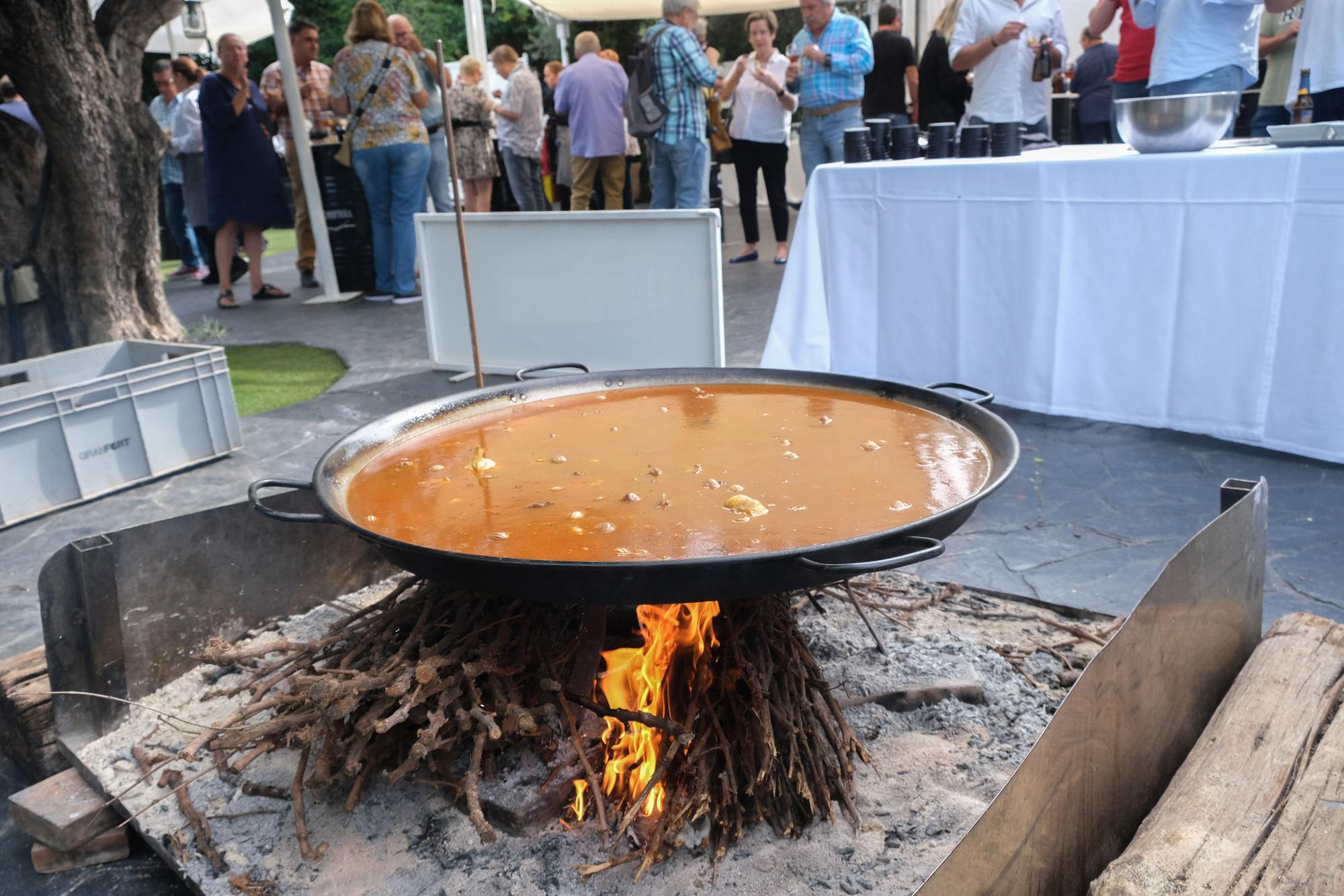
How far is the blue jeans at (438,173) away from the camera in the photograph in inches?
392

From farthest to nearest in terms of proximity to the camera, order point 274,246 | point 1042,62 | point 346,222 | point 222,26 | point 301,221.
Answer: point 274,246
point 222,26
point 301,221
point 346,222
point 1042,62

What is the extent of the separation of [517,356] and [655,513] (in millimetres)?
4477

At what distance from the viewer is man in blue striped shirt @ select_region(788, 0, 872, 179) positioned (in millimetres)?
7750

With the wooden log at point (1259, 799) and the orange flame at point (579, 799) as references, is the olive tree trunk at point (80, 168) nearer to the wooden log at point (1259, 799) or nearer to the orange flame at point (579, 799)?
the orange flame at point (579, 799)

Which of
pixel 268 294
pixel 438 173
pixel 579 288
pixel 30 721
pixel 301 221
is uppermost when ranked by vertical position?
pixel 438 173

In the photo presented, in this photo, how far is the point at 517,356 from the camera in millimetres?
6234

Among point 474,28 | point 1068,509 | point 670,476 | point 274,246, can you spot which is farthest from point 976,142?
point 274,246

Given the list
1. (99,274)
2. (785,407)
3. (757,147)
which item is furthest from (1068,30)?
(785,407)

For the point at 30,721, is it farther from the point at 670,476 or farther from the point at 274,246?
the point at 274,246

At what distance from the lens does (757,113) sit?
9.15 metres

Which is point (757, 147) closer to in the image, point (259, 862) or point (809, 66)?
point (809, 66)

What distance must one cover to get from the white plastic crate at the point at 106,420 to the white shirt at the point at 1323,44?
5093 mm

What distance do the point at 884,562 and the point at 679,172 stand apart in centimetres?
741

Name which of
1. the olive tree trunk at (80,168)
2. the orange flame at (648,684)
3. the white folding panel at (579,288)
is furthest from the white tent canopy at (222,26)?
the orange flame at (648,684)
